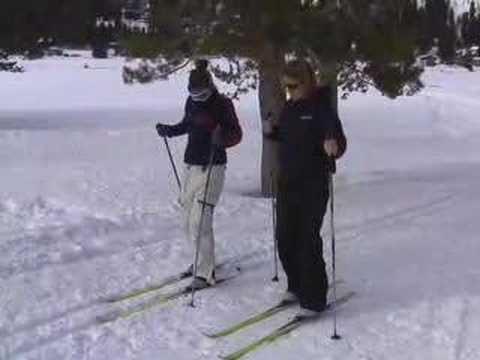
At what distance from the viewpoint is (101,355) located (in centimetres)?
598

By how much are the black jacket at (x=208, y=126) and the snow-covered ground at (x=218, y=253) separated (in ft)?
3.51

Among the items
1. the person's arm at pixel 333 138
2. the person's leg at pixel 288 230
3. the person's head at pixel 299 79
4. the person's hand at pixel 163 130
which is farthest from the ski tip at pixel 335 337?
the person's hand at pixel 163 130

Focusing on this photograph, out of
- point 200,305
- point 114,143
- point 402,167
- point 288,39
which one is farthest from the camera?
point 114,143

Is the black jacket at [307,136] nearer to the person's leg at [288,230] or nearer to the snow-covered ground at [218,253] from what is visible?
the person's leg at [288,230]

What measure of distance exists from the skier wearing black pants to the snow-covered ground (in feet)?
1.04

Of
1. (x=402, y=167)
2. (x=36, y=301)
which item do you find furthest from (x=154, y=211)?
(x=402, y=167)

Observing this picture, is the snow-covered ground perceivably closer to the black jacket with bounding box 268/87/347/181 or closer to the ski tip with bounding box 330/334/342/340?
the ski tip with bounding box 330/334/342/340

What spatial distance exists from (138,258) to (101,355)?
8.56ft

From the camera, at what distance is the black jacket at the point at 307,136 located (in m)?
6.57

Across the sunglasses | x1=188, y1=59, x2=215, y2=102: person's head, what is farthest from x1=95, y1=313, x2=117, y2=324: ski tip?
the sunglasses

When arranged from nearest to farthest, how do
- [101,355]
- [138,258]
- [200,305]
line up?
[101,355], [200,305], [138,258]

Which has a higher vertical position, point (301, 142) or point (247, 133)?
point (301, 142)

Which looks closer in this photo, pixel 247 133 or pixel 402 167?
pixel 402 167

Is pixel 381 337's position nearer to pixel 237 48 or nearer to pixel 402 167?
pixel 237 48
